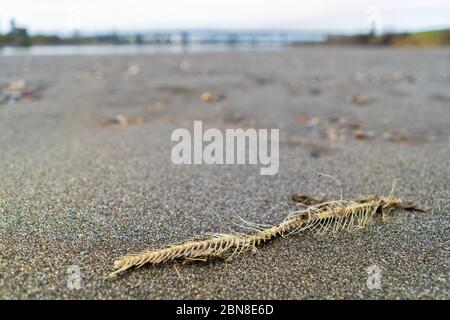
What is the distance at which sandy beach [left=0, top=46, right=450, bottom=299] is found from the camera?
3.46 ft

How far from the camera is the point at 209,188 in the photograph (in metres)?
1.73

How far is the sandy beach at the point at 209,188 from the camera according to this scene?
1.05 m

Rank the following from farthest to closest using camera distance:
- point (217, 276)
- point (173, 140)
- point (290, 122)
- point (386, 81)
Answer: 1. point (386, 81)
2. point (290, 122)
3. point (173, 140)
4. point (217, 276)

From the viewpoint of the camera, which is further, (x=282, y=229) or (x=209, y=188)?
(x=209, y=188)

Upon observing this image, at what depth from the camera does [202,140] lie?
8.63 feet

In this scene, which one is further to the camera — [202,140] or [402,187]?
[202,140]

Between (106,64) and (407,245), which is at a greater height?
(106,64)

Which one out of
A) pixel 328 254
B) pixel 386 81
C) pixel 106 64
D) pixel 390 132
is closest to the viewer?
pixel 328 254

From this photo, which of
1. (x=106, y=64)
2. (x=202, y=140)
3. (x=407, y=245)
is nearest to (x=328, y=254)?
(x=407, y=245)
